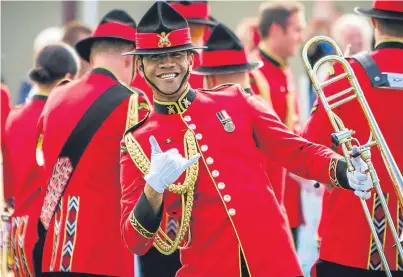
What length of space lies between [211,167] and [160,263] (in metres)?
1.85

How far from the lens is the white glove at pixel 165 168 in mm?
4945

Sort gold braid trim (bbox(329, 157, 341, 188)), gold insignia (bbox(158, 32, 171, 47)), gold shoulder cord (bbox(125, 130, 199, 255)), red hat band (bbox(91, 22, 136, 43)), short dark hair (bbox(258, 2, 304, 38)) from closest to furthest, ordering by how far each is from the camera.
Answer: gold braid trim (bbox(329, 157, 341, 188)), gold shoulder cord (bbox(125, 130, 199, 255)), gold insignia (bbox(158, 32, 171, 47)), red hat band (bbox(91, 22, 136, 43)), short dark hair (bbox(258, 2, 304, 38))

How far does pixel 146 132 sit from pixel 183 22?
539 millimetres

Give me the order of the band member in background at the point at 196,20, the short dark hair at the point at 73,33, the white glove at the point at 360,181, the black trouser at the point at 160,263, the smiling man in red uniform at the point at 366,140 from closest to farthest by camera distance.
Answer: the white glove at the point at 360,181
the smiling man in red uniform at the point at 366,140
the black trouser at the point at 160,263
the band member in background at the point at 196,20
the short dark hair at the point at 73,33

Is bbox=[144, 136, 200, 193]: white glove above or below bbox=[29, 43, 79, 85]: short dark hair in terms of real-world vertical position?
above

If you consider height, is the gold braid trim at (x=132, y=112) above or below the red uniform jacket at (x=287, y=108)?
above

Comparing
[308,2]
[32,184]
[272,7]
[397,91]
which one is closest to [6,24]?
[308,2]

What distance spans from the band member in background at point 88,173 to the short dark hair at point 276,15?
10.0ft

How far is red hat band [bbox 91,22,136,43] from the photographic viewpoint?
676cm

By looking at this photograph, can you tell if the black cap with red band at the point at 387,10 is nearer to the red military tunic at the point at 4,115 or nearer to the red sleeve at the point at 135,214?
the red sleeve at the point at 135,214

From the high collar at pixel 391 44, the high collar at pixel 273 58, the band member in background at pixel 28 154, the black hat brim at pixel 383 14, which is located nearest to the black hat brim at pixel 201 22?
the band member in background at pixel 28 154

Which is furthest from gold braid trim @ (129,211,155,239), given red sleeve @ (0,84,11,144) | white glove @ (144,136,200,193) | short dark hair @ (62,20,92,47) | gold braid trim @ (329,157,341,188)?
short dark hair @ (62,20,92,47)

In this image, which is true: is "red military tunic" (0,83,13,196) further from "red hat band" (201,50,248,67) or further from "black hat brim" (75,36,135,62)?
"red hat band" (201,50,248,67)

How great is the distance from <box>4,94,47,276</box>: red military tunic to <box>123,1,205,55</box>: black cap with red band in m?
1.84
